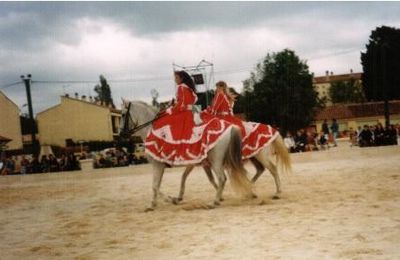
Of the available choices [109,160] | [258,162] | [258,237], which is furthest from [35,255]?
[109,160]

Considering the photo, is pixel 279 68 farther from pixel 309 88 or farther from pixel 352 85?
pixel 352 85

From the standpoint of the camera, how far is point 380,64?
6281cm

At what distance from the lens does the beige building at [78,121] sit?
63188 millimetres

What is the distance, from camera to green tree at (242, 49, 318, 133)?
59.0 meters

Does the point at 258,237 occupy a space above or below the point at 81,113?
below

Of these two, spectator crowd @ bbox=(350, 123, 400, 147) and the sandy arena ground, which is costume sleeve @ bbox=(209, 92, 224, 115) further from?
spectator crowd @ bbox=(350, 123, 400, 147)

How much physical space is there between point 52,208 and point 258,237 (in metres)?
6.39

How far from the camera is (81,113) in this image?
63656 millimetres

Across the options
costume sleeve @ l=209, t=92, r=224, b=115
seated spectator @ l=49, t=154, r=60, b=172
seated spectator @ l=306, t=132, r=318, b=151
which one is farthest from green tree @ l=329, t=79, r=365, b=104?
costume sleeve @ l=209, t=92, r=224, b=115

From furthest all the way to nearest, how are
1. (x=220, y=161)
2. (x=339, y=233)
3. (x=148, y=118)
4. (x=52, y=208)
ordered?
(x=52, y=208)
(x=148, y=118)
(x=220, y=161)
(x=339, y=233)

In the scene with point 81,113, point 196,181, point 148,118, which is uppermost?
point 81,113

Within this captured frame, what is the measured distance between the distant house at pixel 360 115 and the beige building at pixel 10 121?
4544 cm

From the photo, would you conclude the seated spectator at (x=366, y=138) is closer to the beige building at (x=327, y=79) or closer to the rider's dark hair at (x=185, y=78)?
the rider's dark hair at (x=185, y=78)

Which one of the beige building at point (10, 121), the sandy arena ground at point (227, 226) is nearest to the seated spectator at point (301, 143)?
the sandy arena ground at point (227, 226)
